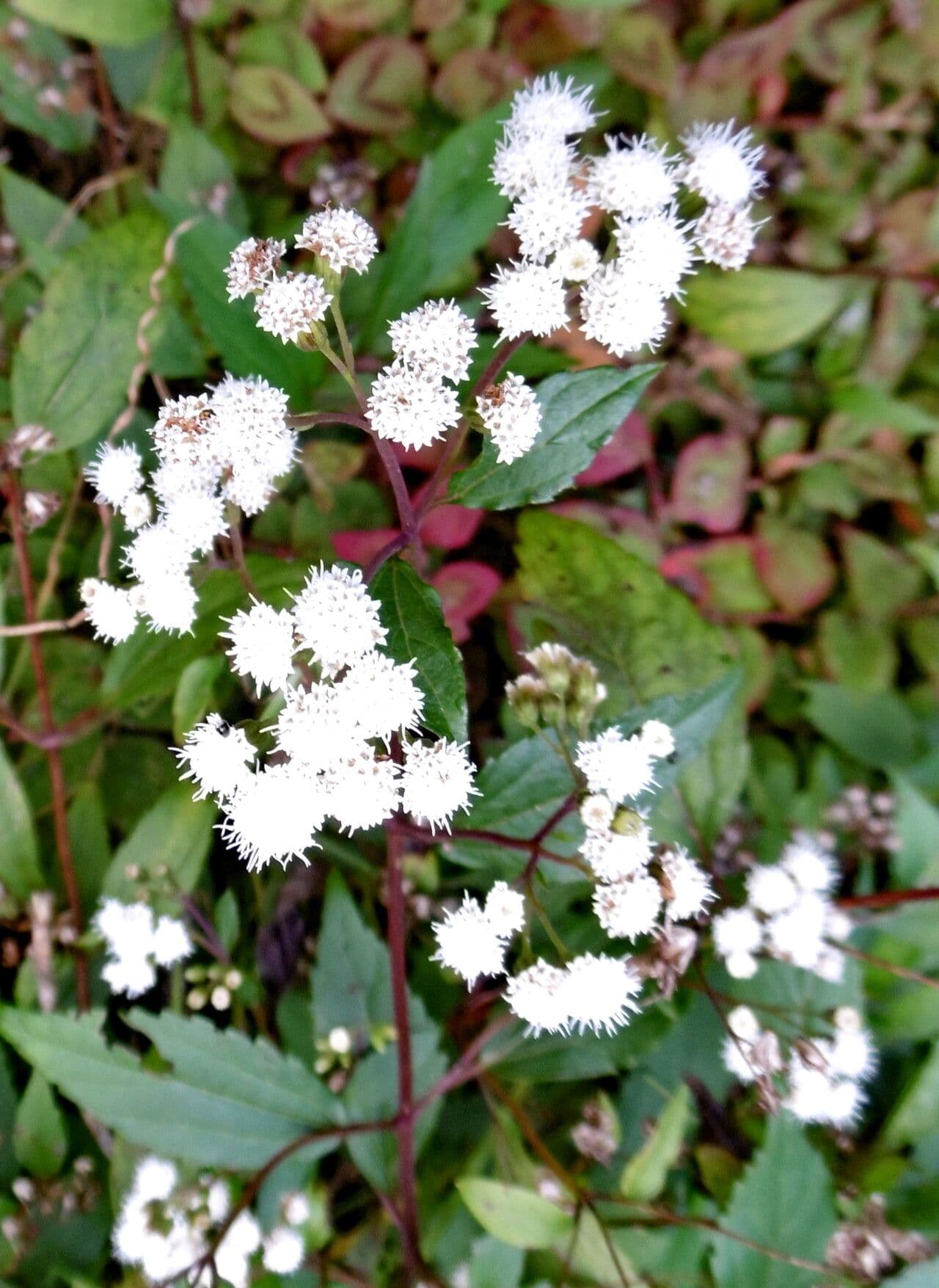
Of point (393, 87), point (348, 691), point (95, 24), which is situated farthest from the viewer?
point (393, 87)

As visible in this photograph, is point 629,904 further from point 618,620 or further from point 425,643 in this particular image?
point 618,620

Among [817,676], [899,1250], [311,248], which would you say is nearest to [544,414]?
[311,248]

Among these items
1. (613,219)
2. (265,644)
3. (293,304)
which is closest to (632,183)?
(613,219)

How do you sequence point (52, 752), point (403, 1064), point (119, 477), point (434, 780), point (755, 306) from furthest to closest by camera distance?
1. point (755, 306)
2. point (52, 752)
3. point (403, 1064)
4. point (119, 477)
5. point (434, 780)

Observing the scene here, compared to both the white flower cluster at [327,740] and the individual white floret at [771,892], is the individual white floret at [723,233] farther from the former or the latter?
the individual white floret at [771,892]

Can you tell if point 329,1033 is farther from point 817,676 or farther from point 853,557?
point 853,557

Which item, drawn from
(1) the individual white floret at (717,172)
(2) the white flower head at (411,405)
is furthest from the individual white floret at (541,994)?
(1) the individual white floret at (717,172)

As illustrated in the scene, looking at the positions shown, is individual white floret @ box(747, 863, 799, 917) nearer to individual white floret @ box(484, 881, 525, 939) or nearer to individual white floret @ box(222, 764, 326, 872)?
individual white floret @ box(484, 881, 525, 939)
